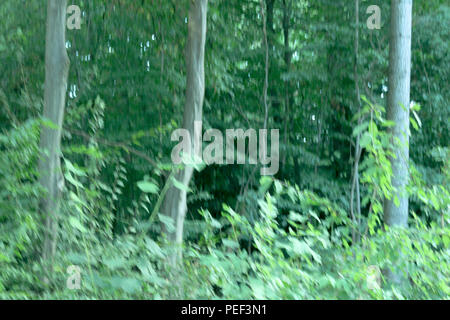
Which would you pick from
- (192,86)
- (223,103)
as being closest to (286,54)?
(223,103)

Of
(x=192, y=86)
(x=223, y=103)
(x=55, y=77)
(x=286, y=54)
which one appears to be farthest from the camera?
(x=286, y=54)

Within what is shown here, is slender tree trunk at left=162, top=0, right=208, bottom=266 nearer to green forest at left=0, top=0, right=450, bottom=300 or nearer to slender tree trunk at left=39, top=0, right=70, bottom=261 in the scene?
green forest at left=0, top=0, right=450, bottom=300

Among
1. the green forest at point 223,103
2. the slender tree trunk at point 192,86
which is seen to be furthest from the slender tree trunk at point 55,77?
the slender tree trunk at point 192,86

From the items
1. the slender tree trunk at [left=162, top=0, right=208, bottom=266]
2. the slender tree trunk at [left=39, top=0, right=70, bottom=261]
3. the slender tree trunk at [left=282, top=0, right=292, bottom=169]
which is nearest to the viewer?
the slender tree trunk at [left=39, top=0, right=70, bottom=261]

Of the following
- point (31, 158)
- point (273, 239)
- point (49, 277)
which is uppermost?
point (31, 158)

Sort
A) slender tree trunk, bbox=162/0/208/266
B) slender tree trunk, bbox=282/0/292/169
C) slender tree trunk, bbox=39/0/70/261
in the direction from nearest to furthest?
slender tree trunk, bbox=39/0/70/261 < slender tree trunk, bbox=162/0/208/266 < slender tree trunk, bbox=282/0/292/169

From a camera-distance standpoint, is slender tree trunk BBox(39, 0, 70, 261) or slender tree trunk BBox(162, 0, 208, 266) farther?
slender tree trunk BBox(162, 0, 208, 266)

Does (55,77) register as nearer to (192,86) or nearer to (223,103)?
(192,86)

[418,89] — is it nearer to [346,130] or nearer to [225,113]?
[346,130]

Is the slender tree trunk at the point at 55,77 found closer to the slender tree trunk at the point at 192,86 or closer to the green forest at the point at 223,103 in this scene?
the green forest at the point at 223,103

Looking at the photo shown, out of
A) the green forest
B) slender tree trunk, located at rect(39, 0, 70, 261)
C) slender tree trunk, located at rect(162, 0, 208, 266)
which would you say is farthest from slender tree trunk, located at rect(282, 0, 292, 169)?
slender tree trunk, located at rect(39, 0, 70, 261)

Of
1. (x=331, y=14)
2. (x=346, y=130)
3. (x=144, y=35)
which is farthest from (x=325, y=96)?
(x=144, y=35)

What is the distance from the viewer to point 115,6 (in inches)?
439

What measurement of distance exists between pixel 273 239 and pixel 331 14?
28.6 feet
